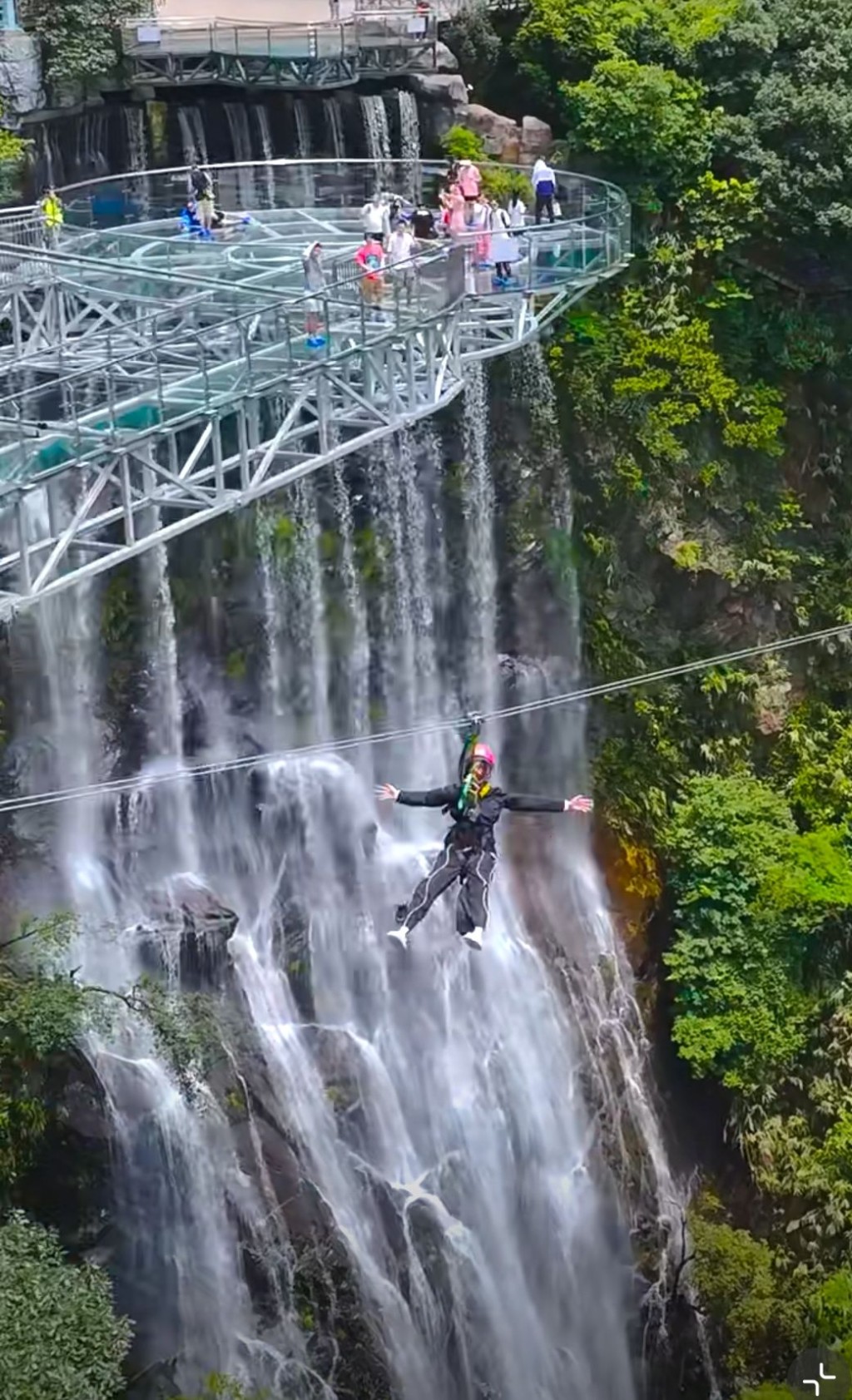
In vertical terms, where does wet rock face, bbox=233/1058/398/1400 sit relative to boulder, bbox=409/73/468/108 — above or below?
below

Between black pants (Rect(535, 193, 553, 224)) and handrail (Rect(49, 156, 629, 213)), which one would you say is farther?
black pants (Rect(535, 193, 553, 224))

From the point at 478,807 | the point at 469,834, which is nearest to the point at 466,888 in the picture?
the point at 469,834

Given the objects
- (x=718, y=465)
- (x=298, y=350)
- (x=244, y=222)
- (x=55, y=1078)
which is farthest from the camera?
(x=718, y=465)

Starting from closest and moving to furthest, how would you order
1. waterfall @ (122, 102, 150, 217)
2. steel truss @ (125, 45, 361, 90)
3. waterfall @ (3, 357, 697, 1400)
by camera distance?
waterfall @ (3, 357, 697, 1400) → steel truss @ (125, 45, 361, 90) → waterfall @ (122, 102, 150, 217)

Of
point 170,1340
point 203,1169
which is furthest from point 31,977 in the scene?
point 170,1340

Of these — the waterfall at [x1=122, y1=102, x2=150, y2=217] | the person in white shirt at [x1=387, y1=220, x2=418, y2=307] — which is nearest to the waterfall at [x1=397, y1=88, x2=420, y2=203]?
the waterfall at [x1=122, y1=102, x2=150, y2=217]

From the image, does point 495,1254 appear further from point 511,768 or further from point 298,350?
point 298,350

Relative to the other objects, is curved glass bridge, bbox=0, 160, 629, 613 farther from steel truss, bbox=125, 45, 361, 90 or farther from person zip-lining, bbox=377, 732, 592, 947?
person zip-lining, bbox=377, 732, 592, 947
